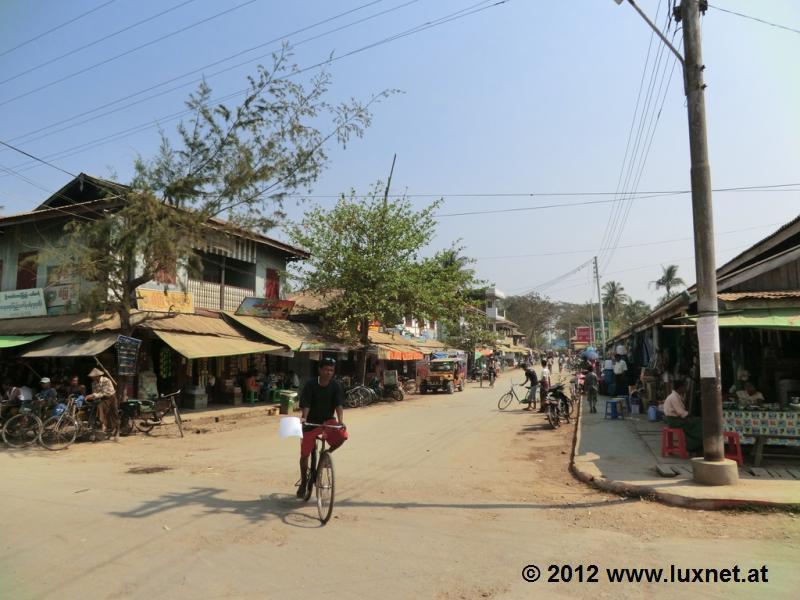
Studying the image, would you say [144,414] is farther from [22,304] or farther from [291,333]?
[291,333]

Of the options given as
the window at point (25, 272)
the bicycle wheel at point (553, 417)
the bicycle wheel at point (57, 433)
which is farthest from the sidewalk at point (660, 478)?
the window at point (25, 272)

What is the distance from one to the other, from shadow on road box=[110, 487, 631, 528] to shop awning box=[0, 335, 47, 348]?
1120 centimetres

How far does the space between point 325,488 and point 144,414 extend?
10.3m

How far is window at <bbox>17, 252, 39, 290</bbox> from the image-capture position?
1878cm

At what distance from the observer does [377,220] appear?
79.6 feet

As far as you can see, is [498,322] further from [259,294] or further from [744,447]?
[744,447]

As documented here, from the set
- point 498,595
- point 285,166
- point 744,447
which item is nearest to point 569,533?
point 498,595

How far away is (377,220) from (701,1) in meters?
17.0

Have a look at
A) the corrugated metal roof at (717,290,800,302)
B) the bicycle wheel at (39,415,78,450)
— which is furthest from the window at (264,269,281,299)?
the corrugated metal roof at (717,290,800,302)

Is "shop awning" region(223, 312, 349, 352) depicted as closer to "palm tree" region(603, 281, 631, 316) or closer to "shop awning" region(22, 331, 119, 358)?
"shop awning" region(22, 331, 119, 358)

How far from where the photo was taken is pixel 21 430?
479 inches

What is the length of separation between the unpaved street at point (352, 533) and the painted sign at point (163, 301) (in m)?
6.81

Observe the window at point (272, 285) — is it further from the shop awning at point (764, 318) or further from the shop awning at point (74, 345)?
the shop awning at point (764, 318)

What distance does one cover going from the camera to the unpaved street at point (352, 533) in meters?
4.46
